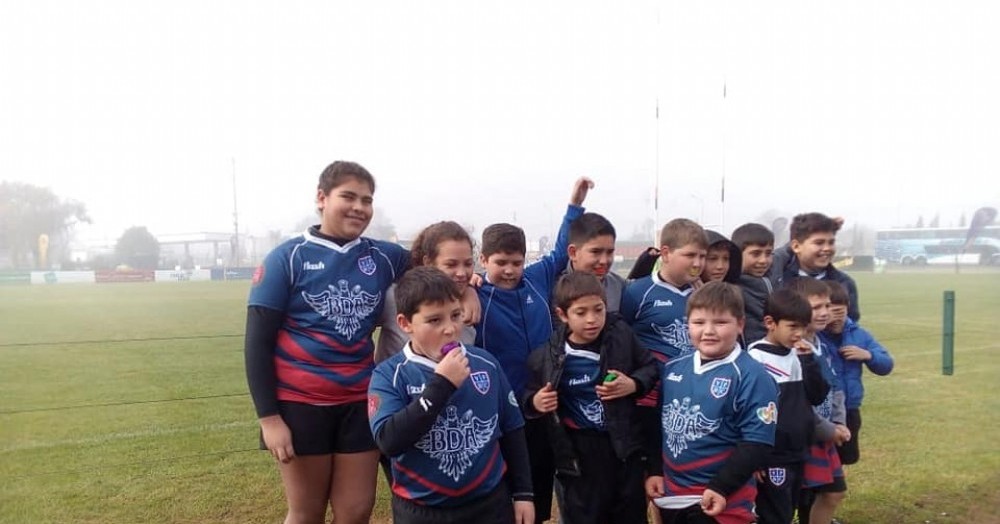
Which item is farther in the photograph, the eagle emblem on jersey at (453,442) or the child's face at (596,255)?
the child's face at (596,255)

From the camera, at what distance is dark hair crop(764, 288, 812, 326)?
122 inches

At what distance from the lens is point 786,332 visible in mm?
3121

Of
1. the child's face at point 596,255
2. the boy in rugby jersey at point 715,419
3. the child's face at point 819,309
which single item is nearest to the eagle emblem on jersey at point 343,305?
the child's face at point 596,255

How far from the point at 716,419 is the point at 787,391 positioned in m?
0.56

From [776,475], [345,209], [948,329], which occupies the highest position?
[345,209]

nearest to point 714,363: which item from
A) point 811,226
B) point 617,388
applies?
point 617,388

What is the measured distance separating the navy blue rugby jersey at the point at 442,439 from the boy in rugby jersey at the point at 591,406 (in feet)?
1.37

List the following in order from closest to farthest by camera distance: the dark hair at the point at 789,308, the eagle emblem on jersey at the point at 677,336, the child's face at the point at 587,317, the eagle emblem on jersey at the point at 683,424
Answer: the eagle emblem on jersey at the point at 683,424 → the child's face at the point at 587,317 → the dark hair at the point at 789,308 → the eagle emblem on jersey at the point at 677,336

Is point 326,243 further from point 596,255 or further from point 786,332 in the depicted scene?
point 786,332

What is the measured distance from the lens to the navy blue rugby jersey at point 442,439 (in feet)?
7.96

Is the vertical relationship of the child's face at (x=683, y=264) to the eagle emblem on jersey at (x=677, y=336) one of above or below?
above

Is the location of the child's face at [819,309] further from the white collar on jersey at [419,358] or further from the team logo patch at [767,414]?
the white collar on jersey at [419,358]

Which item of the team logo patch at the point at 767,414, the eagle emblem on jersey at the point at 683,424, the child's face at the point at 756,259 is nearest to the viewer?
the team logo patch at the point at 767,414

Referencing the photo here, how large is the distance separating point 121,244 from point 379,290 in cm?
4800
